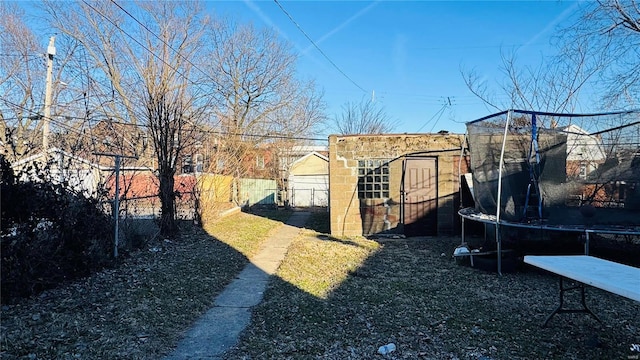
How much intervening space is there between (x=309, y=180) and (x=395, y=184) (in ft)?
60.0

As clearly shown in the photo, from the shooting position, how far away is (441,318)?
407 cm

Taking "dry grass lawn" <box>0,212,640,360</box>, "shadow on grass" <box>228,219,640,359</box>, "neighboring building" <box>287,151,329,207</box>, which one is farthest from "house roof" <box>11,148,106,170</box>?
"neighboring building" <box>287,151,329,207</box>

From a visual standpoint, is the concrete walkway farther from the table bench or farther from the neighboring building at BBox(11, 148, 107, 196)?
the table bench

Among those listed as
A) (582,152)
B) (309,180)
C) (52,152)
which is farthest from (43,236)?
(309,180)

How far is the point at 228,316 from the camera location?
4172mm

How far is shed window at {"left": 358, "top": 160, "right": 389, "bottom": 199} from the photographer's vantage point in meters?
10.4

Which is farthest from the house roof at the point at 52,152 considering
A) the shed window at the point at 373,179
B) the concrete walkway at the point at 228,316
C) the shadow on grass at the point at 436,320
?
the shed window at the point at 373,179

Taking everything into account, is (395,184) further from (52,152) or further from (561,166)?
(52,152)

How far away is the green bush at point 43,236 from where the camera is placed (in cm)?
396

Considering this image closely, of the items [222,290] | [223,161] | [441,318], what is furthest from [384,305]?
[223,161]

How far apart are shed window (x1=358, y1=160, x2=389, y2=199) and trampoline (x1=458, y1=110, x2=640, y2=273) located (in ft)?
11.7

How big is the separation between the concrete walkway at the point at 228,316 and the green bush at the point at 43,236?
78.9 inches

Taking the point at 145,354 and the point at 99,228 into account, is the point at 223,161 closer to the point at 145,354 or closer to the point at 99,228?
the point at 99,228

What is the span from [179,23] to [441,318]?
20.5 meters
